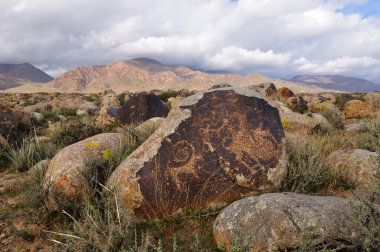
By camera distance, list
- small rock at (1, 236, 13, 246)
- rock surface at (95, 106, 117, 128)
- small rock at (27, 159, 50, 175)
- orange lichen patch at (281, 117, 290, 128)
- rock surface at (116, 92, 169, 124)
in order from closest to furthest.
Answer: small rock at (1, 236, 13, 246) < small rock at (27, 159, 50, 175) < orange lichen patch at (281, 117, 290, 128) < rock surface at (116, 92, 169, 124) < rock surface at (95, 106, 117, 128)

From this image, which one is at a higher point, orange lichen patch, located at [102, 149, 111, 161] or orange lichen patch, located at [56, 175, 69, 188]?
orange lichen patch, located at [102, 149, 111, 161]

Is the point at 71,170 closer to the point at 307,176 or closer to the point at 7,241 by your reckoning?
the point at 7,241

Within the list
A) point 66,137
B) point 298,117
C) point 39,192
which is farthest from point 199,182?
point 298,117

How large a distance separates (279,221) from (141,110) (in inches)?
333

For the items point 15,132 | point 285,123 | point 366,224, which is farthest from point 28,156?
point 285,123

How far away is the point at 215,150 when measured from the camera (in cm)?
428

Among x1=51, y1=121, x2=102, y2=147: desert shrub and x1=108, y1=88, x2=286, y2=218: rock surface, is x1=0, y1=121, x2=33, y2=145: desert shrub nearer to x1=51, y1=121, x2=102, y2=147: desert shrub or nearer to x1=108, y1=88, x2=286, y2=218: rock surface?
x1=51, y1=121, x2=102, y2=147: desert shrub

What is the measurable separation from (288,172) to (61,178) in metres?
3.39

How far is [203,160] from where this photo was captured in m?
4.20

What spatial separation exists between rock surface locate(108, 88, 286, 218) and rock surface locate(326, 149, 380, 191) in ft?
3.32

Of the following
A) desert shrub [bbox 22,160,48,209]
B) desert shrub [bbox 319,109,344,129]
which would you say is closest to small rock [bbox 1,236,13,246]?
desert shrub [bbox 22,160,48,209]

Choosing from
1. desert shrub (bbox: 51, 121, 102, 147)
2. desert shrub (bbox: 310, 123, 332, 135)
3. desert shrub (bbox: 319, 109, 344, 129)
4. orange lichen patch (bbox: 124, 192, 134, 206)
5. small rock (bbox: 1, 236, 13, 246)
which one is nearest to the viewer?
small rock (bbox: 1, 236, 13, 246)

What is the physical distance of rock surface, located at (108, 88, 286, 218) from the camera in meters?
3.96

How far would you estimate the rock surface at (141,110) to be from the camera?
10.7m
